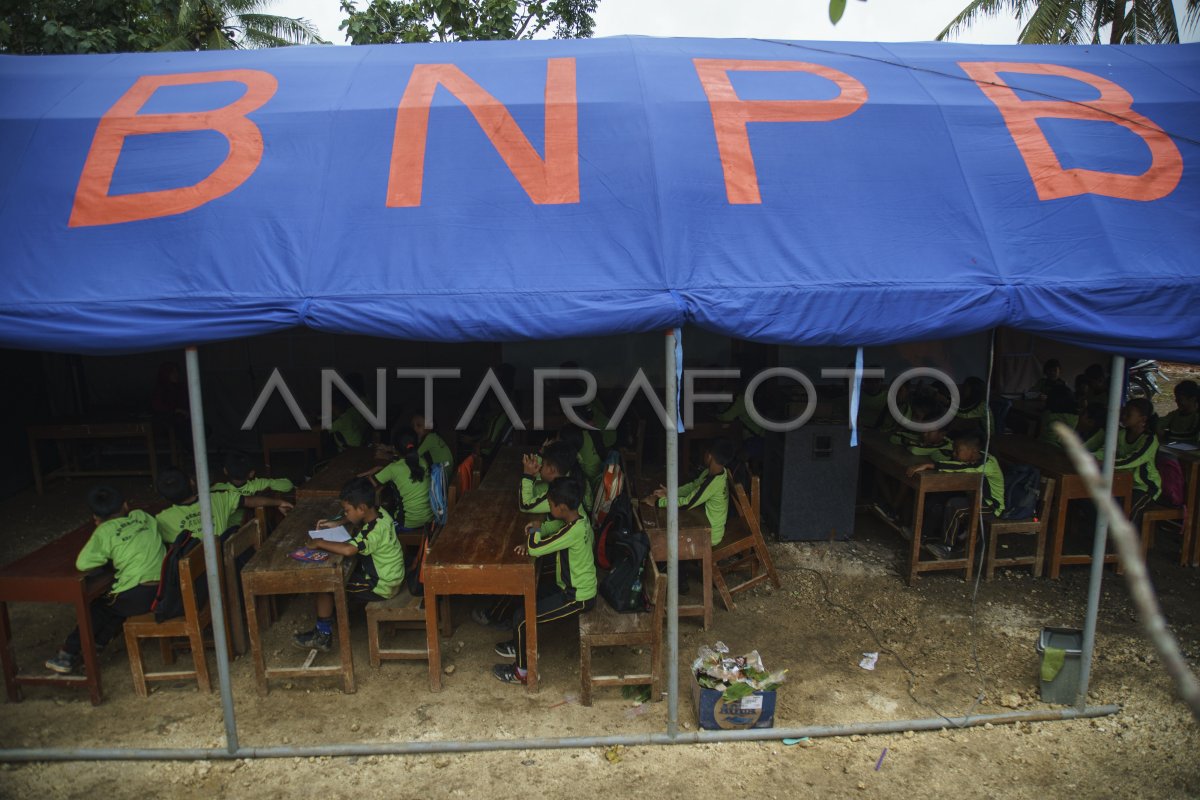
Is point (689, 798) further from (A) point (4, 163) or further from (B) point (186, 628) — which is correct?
(A) point (4, 163)

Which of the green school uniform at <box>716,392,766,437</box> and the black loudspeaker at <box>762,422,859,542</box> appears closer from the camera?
the black loudspeaker at <box>762,422,859,542</box>

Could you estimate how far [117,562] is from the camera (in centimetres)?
445

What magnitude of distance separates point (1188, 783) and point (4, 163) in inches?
289

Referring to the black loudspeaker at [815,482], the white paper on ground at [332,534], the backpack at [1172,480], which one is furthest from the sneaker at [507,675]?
the backpack at [1172,480]

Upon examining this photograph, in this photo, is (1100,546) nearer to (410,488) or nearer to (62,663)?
(410,488)

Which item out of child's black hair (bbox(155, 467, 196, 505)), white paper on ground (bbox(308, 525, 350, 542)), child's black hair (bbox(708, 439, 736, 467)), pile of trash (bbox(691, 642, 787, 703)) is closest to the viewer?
pile of trash (bbox(691, 642, 787, 703))

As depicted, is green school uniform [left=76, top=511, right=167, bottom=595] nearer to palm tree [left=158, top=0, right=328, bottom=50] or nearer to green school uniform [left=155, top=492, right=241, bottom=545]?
green school uniform [left=155, top=492, right=241, bottom=545]

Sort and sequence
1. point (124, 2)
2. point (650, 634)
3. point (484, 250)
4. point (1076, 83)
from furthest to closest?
point (124, 2) → point (1076, 83) → point (650, 634) → point (484, 250)

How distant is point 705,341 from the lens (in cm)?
1037

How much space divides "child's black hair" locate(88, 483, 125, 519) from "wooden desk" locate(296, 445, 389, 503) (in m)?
1.29

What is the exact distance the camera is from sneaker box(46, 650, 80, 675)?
452 cm

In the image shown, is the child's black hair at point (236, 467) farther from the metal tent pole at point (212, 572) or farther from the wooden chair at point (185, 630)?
the metal tent pole at point (212, 572)

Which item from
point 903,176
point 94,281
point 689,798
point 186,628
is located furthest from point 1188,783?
point 94,281

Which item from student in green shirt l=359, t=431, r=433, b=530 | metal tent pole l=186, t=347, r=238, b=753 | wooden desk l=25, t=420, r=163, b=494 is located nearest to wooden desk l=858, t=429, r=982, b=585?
student in green shirt l=359, t=431, r=433, b=530
